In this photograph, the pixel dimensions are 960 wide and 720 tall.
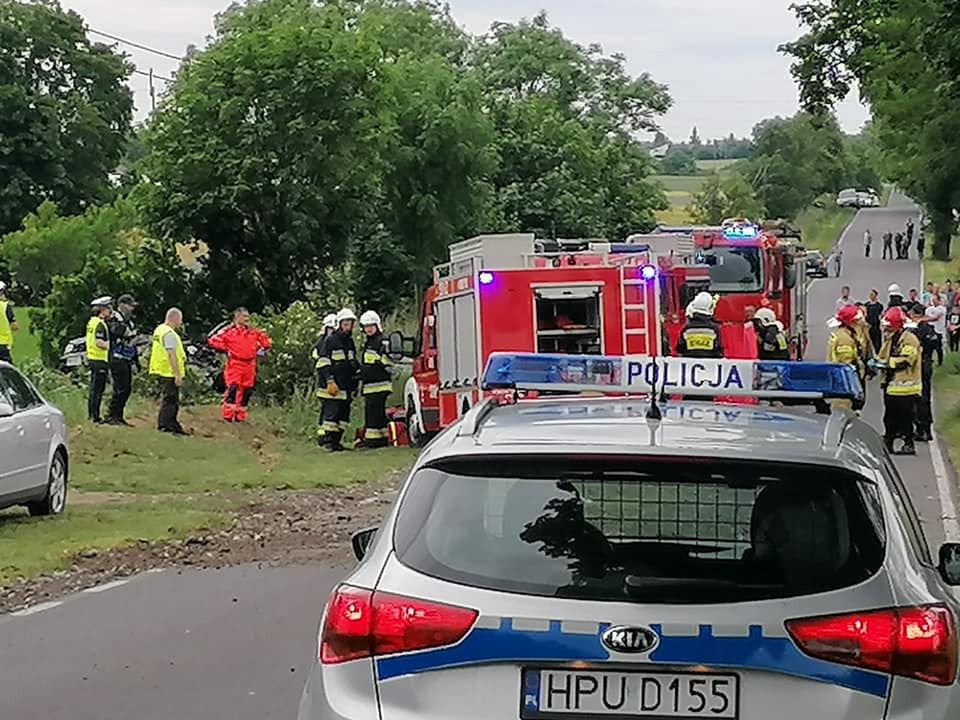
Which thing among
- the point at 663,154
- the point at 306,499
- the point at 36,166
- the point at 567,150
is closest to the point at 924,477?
the point at 306,499

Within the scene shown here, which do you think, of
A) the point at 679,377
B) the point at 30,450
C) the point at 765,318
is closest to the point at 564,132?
the point at 765,318

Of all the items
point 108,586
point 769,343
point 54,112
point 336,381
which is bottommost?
point 108,586

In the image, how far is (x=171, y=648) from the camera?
30.3ft

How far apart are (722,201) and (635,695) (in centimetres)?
9406

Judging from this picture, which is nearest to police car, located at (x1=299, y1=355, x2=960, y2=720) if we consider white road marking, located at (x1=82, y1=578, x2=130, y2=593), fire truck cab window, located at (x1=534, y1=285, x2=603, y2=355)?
white road marking, located at (x1=82, y1=578, x2=130, y2=593)

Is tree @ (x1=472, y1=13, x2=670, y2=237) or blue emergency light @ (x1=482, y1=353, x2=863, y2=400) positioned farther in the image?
tree @ (x1=472, y1=13, x2=670, y2=237)

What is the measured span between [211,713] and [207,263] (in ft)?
84.1

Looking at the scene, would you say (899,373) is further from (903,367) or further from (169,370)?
(169,370)

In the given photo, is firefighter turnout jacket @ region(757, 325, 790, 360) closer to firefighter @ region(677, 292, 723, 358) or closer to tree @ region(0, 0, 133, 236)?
firefighter @ region(677, 292, 723, 358)

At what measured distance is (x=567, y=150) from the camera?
49281 millimetres

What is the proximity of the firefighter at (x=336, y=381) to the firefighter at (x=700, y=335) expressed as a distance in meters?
6.89

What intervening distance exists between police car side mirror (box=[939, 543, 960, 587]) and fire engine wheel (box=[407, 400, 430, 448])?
16993 mm

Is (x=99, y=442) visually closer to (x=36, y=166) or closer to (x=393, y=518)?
(x=393, y=518)

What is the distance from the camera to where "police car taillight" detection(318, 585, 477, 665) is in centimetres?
424
